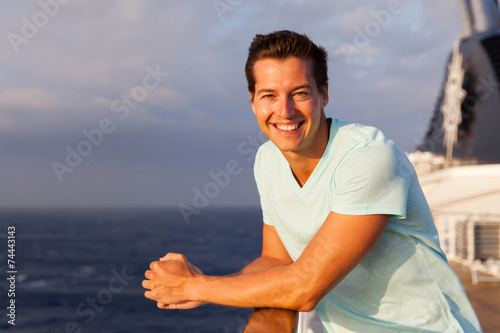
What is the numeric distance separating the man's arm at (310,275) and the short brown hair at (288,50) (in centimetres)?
55

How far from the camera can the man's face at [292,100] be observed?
156 centimetres

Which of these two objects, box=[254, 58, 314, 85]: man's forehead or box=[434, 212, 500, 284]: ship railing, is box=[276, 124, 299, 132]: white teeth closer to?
box=[254, 58, 314, 85]: man's forehead

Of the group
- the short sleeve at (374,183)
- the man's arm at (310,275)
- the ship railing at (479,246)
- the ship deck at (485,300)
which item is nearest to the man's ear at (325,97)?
the short sleeve at (374,183)

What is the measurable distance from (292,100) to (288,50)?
0.56 ft

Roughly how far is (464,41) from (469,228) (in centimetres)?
1451

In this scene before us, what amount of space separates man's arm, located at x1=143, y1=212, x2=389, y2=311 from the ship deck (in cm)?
338

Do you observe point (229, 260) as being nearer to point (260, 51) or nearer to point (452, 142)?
point (452, 142)

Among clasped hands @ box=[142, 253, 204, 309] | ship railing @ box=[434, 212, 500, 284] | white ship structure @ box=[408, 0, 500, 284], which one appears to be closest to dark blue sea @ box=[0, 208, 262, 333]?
white ship structure @ box=[408, 0, 500, 284]

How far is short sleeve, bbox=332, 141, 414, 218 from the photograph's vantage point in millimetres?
1317

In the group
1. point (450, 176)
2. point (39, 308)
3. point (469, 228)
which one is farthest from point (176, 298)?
point (39, 308)

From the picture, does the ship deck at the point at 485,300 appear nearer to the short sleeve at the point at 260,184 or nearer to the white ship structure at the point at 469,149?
the white ship structure at the point at 469,149

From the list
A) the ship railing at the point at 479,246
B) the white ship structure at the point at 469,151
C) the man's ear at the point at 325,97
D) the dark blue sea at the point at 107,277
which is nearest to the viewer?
the man's ear at the point at 325,97

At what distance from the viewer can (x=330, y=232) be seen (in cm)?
133

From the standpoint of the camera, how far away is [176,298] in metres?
1.55
